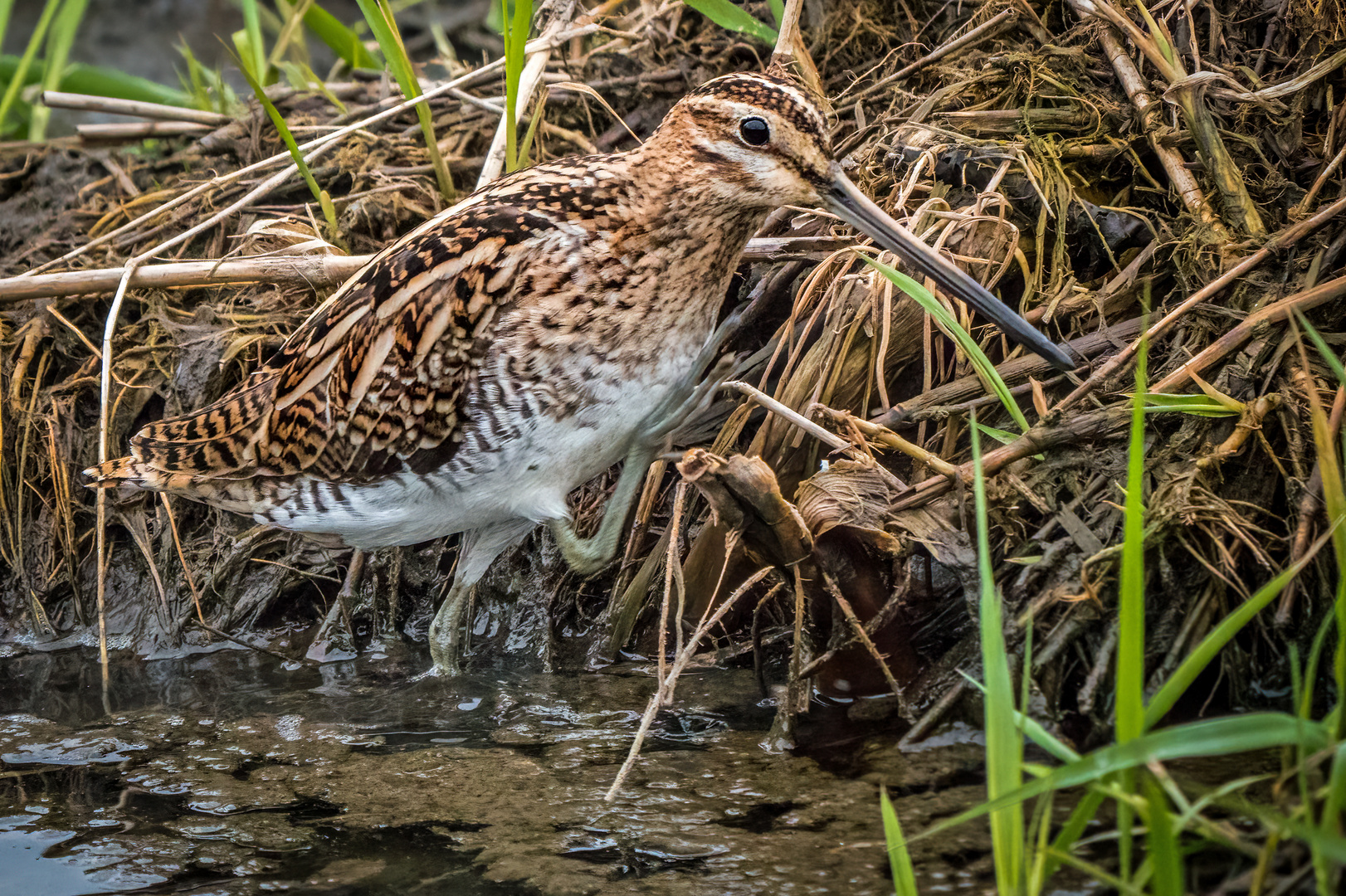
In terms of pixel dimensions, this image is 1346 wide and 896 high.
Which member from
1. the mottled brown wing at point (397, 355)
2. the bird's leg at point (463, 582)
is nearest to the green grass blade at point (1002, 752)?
the mottled brown wing at point (397, 355)

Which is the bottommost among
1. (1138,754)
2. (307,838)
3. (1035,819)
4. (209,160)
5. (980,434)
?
(307,838)

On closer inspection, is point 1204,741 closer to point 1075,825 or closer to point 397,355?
point 1075,825

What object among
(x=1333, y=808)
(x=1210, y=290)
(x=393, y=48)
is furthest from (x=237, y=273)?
(x=1333, y=808)

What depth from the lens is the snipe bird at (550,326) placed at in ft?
10.3

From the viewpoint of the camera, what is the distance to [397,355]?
3381 millimetres

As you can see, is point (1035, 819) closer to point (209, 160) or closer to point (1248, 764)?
point (1248, 764)

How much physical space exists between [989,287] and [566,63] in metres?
2.18

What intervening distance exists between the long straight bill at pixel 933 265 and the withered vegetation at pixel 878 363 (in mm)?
164

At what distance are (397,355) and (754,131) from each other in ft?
3.86

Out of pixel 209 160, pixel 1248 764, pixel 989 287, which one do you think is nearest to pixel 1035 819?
pixel 1248 764

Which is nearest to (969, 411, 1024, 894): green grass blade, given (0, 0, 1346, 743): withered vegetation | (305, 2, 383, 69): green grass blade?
(0, 0, 1346, 743): withered vegetation

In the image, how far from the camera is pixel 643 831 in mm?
2582

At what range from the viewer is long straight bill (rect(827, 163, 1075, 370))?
2.95 meters

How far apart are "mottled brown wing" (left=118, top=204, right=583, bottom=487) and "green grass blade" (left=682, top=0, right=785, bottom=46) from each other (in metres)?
1.21
